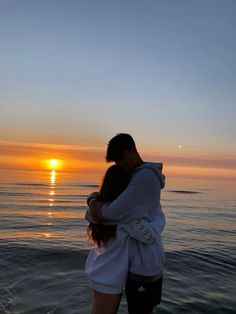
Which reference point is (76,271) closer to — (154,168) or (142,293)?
(142,293)

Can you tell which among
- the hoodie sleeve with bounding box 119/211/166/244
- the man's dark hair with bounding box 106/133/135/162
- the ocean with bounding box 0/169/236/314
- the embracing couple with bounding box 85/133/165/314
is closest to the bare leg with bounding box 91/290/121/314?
the embracing couple with bounding box 85/133/165/314

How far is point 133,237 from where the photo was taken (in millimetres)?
3650

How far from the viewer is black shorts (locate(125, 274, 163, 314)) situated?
12.3ft

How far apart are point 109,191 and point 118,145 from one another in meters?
0.46

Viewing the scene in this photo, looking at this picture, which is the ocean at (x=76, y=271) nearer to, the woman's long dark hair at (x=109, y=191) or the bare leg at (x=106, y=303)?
the bare leg at (x=106, y=303)

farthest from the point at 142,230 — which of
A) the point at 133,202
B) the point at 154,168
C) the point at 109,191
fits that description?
the point at 154,168

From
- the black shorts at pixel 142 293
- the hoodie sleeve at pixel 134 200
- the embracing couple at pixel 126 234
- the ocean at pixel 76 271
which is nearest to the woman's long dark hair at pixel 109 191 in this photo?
the embracing couple at pixel 126 234

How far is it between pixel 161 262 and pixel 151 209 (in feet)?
1.79

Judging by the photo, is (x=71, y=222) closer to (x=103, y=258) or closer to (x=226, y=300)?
(x=226, y=300)

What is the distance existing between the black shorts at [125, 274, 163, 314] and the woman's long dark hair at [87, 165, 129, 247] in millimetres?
467

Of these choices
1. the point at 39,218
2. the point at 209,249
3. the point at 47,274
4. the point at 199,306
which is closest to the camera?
the point at 199,306

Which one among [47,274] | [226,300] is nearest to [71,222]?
[47,274]

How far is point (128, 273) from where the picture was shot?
148 inches

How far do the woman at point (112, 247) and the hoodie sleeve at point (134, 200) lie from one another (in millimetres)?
94
